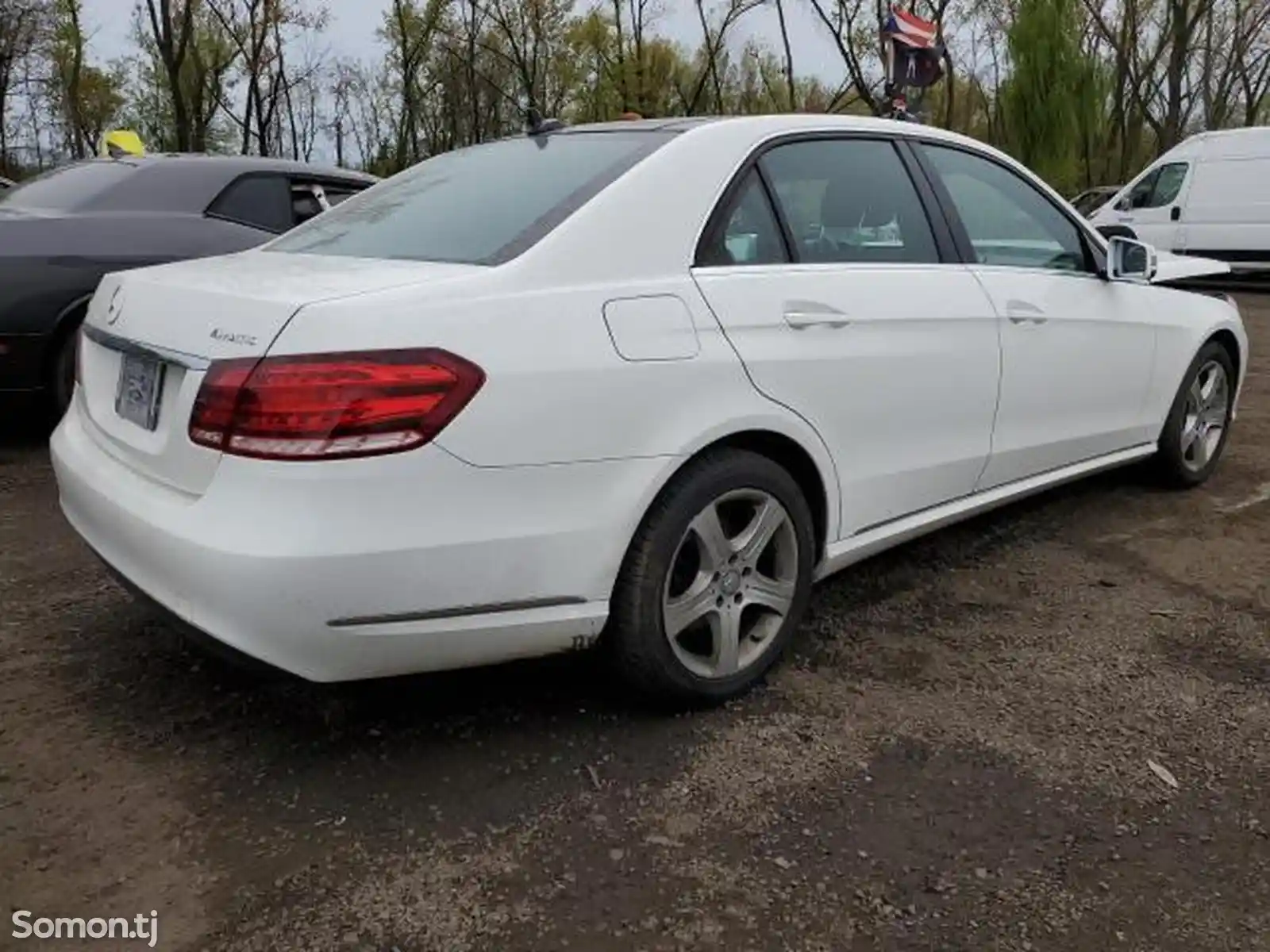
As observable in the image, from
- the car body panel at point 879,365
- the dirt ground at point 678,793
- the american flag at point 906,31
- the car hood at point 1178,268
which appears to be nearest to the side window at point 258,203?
the dirt ground at point 678,793

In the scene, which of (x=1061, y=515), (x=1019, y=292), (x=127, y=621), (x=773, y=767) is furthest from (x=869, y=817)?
(x=1061, y=515)

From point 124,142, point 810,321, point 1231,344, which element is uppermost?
point 124,142

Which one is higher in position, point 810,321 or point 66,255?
point 66,255

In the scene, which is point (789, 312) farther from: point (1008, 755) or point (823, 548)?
point (1008, 755)

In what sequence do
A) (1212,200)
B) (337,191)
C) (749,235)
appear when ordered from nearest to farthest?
1. (749,235)
2. (337,191)
3. (1212,200)

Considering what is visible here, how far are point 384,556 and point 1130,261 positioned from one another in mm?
3272

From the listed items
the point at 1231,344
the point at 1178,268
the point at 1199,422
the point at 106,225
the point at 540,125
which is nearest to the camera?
the point at 540,125

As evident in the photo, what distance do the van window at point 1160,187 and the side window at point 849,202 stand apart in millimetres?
14590

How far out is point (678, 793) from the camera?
Result: 8.27 ft

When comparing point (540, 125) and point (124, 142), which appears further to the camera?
point (124, 142)

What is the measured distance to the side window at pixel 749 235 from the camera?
112 inches

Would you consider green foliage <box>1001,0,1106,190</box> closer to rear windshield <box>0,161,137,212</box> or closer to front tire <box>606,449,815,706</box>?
rear windshield <box>0,161,137,212</box>

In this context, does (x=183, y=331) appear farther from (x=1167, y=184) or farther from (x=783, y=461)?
(x=1167, y=184)

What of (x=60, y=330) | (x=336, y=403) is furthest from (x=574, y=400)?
(x=60, y=330)
